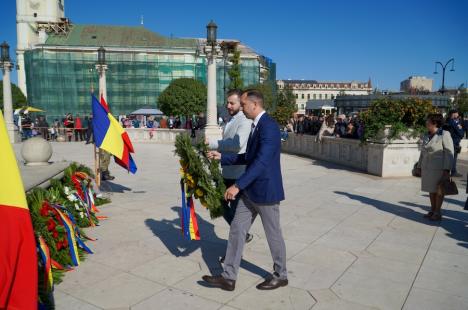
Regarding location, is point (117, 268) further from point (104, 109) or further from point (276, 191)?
point (104, 109)

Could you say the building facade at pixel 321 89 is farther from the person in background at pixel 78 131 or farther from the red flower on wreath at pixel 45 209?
the red flower on wreath at pixel 45 209

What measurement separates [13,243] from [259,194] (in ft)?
6.98

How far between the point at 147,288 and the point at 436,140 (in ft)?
17.1

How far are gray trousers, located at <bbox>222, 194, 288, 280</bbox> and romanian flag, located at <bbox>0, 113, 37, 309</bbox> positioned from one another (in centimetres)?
191

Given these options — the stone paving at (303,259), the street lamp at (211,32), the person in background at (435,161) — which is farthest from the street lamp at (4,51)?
the person in background at (435,161)

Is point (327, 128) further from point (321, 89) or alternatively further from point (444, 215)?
point (321, 89)

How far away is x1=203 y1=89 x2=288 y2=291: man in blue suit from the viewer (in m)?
3.68

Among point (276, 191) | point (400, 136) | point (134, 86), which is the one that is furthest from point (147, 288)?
point (134, 86)

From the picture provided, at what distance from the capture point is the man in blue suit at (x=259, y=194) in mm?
3676

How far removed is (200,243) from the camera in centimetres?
551

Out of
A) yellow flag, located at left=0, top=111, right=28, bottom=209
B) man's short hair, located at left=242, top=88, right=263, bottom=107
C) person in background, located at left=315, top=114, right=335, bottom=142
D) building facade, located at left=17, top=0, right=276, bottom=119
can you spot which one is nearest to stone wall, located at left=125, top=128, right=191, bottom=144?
person in background, located at left=315, top=114, right=335, bottom=142

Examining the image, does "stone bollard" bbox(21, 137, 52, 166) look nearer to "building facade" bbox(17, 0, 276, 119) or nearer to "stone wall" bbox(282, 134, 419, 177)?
"stone wall" bbox(282, 134, 419, 177)

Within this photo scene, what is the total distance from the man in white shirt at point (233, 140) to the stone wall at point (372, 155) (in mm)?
7478

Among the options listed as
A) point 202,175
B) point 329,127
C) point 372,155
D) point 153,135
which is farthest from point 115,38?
point 202,175
